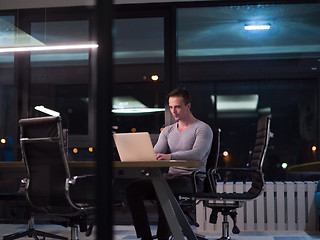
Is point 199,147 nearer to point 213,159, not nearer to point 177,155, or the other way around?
point 177,155

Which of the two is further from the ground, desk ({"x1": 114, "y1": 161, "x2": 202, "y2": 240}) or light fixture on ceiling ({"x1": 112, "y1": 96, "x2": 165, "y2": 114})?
light fixture on ceiling ({"x1": 112, "y1": 96, "x2": 165, "y2": 114})

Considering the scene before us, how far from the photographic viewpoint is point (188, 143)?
376 cm

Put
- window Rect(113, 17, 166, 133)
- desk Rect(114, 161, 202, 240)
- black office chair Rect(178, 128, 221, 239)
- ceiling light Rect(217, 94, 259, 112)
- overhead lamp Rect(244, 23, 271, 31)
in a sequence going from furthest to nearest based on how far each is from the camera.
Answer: ceiling light Rect(217, 94, 259, 112) → overhead lamp Rect(244, 23, 271, 31) → window Rect(113, 17, 166, 133) → black office chair Rect(178, 128, 221, 239) → desk Rect(114, 161, 202, 240)

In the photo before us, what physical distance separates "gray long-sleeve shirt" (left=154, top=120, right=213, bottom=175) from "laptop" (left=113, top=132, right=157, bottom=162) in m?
0.48

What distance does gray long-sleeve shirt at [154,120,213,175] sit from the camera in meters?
3.59

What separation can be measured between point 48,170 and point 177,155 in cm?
99

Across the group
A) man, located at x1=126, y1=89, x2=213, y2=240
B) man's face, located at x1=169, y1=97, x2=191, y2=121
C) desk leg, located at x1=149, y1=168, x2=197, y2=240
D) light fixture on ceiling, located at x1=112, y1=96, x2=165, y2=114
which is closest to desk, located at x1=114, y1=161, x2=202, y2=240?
desk leg, located at x1=149, y1=168, x2=197, y2=240

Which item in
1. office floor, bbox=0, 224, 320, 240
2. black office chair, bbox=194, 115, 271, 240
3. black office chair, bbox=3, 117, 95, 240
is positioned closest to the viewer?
black office chair, bbox=3, 117, 95, 240

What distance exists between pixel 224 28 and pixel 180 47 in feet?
2.13

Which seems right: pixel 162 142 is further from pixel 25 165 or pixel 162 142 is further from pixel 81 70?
pixel 81 70

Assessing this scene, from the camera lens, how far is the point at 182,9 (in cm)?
612

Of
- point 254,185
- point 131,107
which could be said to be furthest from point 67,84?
point 254,185

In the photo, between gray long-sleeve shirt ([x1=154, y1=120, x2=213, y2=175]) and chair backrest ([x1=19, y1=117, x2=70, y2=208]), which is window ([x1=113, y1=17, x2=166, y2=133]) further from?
chair backrest ([x1=19, y1=117, x2=70, y2=208])

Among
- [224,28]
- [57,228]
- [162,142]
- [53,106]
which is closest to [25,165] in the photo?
[162,142]
